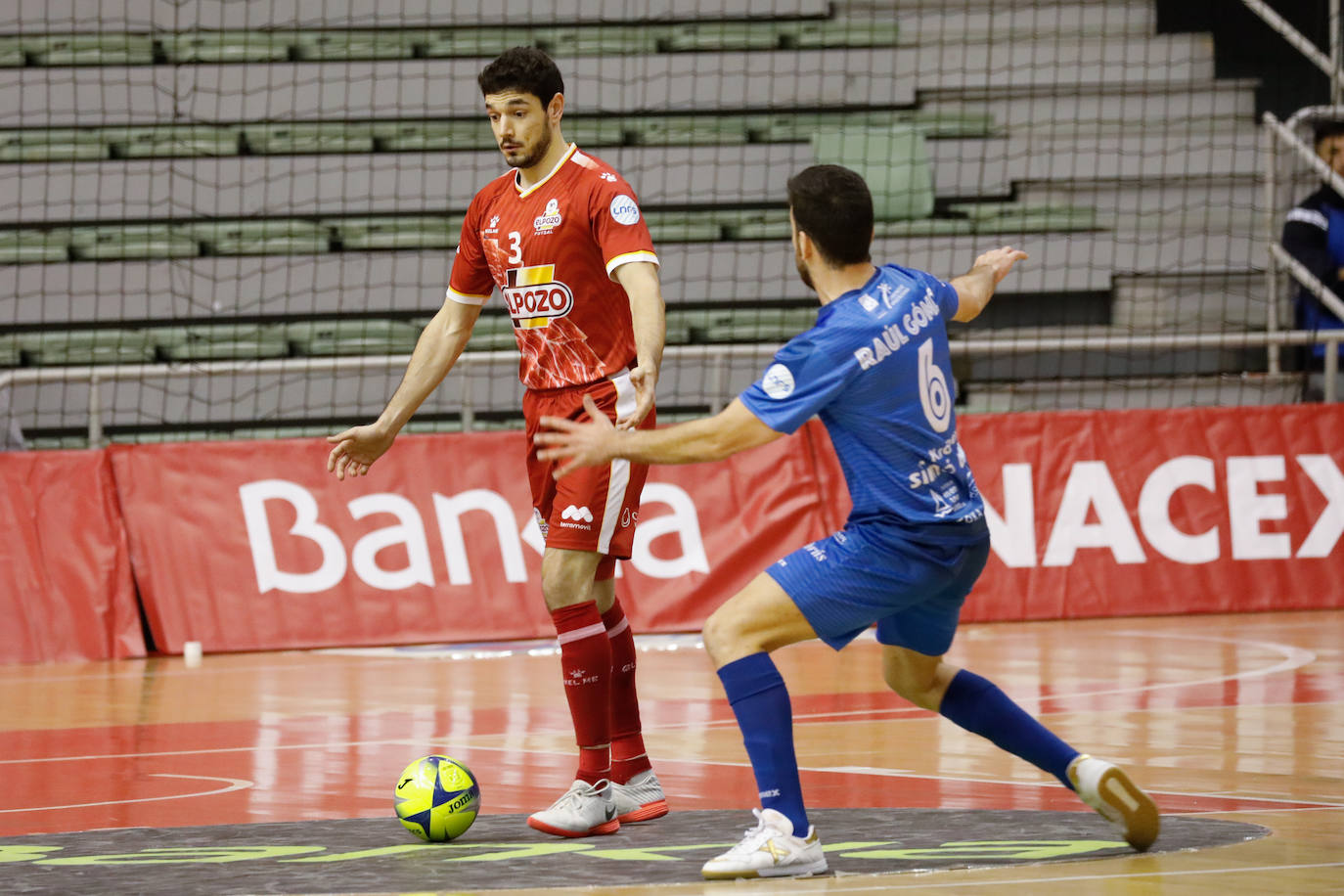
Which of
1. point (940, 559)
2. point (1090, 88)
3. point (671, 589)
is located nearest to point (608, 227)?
point (940, 559)

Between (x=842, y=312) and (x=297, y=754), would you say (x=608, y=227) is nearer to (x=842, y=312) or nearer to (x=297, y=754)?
(x=842, y=312)

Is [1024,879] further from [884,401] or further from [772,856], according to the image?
[884,401]

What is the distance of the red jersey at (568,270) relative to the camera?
5.38 m

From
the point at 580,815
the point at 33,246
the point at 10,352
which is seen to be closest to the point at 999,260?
the point at 580,815

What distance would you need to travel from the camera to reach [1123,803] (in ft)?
14.1

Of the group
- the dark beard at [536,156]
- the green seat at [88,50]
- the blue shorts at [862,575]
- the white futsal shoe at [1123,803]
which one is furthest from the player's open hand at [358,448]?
the green seat at [88,50]

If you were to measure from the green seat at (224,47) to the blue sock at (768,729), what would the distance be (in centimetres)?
1151

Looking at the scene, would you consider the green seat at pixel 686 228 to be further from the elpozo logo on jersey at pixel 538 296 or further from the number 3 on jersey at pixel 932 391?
the number 3 on jersey at pixel 932 391

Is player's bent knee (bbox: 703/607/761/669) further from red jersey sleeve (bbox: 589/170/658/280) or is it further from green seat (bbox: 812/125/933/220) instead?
green seat (bbox: 812/125/933/220)

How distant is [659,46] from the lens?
1516 cm

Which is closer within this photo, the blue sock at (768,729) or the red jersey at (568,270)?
the blue sock at (768,729)

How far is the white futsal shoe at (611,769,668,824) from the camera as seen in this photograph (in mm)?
5238

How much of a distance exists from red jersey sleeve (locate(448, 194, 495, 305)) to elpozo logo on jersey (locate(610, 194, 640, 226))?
494 mm

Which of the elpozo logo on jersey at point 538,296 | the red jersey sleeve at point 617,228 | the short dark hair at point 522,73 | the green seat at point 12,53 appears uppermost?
the green seat at point 12,53
